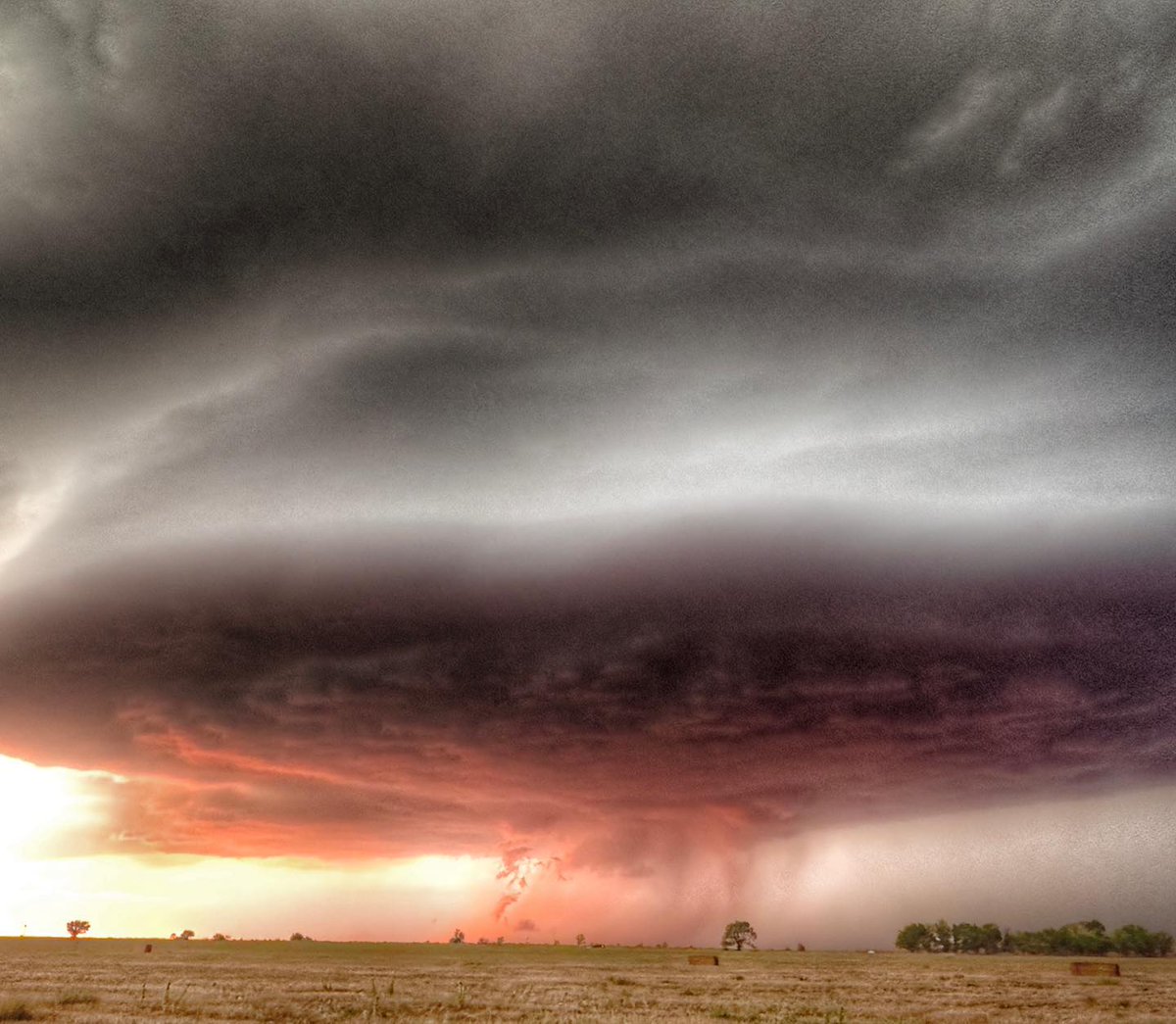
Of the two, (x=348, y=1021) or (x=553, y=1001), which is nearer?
(x=348, y=1021)

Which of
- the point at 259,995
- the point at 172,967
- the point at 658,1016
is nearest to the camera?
the point at 658,1016

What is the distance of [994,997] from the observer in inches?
1823

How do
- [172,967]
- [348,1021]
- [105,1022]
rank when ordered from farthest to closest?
[172,967]
[348,1021]
[105,1022]

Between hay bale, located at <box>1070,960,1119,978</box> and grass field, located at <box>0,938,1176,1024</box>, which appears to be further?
hay bale, located at <box>1070,960,1119,978</box>

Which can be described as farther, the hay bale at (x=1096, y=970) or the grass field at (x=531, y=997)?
the hay bale at (x=1096, y=970)

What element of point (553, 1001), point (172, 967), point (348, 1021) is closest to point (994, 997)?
point (553, 1001)

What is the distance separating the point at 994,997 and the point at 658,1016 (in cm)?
2218

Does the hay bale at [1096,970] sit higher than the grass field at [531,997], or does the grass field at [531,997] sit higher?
the grass field at [531,997]

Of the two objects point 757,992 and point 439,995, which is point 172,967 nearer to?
point 439,995

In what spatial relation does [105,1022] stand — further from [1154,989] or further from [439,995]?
[1154,989]

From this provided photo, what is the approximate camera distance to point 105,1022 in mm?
27578

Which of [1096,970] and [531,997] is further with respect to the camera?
[1096,970]

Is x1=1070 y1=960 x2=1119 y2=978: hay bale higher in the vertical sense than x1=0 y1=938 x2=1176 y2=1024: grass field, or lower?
lower

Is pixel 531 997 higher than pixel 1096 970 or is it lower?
higher
